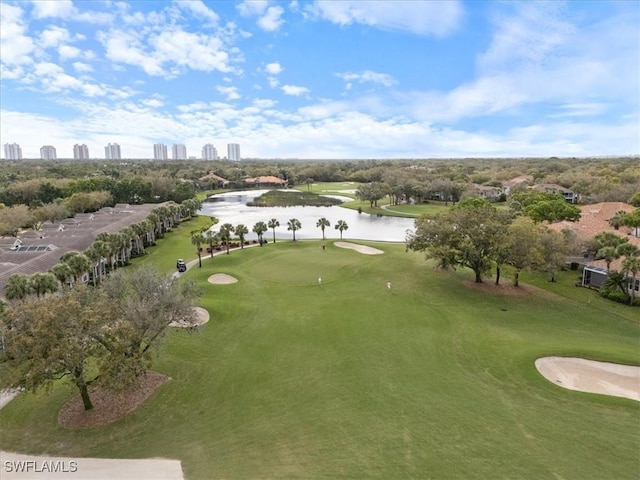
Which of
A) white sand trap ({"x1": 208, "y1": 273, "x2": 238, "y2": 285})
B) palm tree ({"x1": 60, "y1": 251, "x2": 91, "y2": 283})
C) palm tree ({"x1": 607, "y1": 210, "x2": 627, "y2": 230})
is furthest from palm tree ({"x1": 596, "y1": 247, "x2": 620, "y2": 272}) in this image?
palm tree ({"x1": 60, "y1": 251, "x2": 91, "y2": 283})

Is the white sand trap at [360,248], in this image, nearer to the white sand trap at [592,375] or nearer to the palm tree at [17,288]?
the white sand trap at [592,375]

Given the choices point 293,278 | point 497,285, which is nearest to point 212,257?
point 293,278

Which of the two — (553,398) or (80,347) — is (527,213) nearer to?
(553,398)

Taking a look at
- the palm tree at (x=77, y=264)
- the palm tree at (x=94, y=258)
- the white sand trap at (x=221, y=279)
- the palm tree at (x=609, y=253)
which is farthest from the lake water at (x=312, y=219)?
the palm tree at (x=77, y=264)

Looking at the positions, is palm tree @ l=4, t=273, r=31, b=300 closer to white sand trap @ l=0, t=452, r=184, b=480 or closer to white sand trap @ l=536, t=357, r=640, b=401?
white sand trap @ l=0, t=452, r=184, b=480

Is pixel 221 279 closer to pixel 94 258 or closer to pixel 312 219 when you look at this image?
pixel 94 258

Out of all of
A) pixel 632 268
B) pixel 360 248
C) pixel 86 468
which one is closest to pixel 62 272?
pixel 86 468
